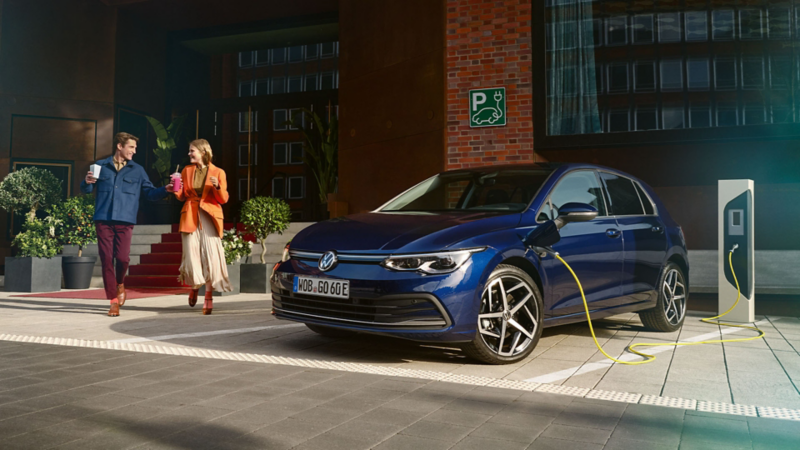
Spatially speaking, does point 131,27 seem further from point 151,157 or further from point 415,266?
point 415,266

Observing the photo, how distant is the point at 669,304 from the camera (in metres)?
6.11

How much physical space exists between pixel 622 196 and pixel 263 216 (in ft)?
20.8

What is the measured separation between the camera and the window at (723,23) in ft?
32.4

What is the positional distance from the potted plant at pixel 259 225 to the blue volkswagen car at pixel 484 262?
5.28m

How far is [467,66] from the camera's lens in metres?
10.6

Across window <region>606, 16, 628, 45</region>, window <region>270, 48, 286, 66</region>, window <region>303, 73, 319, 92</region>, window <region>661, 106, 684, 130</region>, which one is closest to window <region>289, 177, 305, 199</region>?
window <region>303, 73, 319, 92</region>

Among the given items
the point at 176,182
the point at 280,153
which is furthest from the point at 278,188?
the point at 176,182

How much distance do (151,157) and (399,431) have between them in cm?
1544

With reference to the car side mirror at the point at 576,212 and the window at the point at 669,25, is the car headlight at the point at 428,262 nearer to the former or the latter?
the car side mirror at the point at 576,212

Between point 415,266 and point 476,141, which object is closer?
point 415,266

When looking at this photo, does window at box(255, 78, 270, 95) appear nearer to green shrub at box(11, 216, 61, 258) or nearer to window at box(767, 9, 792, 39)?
green shrub at box(11, 216, 61, 258)

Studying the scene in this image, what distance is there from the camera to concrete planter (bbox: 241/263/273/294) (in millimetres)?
10609

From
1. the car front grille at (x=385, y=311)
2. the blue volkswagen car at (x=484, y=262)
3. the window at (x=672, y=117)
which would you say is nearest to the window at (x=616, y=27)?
the window at (x=672, y=117)

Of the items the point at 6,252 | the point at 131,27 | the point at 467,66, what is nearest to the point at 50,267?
the point at 6,252
